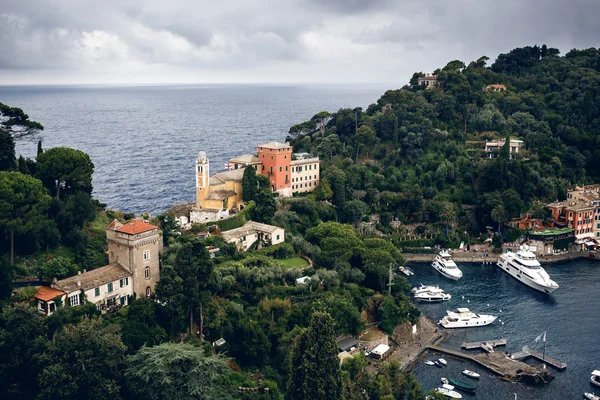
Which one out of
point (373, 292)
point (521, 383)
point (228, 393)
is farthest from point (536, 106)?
point (228, 393)

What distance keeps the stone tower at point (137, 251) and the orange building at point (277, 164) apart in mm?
31436

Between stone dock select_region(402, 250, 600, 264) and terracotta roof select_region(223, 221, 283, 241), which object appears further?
stone dock select_region(402, 250, 600, 264)

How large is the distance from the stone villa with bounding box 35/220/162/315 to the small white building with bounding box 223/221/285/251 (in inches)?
567

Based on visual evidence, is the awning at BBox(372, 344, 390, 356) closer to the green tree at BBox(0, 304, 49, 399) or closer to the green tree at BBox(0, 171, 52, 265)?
the green tree at BBox(0, 304, 49, 399)

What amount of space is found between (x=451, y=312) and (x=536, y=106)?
221 ft

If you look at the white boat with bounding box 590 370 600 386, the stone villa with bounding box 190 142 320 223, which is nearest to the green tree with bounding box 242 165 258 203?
the stone villa with bounding box 190 142 320 223

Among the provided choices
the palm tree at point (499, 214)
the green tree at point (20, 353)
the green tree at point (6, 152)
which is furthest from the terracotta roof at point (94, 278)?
the palm tree at point (499, 214)

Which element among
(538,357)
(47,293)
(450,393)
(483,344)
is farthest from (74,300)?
(538,357)

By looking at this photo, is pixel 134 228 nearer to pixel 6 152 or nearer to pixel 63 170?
pixel 63 170

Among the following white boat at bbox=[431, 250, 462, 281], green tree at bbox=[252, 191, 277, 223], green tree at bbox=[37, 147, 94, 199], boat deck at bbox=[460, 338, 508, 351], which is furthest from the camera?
white boat at bbox=[431, 250, 462, 281]

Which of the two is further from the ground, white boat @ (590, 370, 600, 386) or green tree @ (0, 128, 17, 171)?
green tree @ (0, 128, 17, 171)

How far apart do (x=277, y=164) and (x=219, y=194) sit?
10709mm

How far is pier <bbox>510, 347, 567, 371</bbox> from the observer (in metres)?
51.6

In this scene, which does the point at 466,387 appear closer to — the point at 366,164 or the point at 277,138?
the point at 366,164
